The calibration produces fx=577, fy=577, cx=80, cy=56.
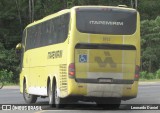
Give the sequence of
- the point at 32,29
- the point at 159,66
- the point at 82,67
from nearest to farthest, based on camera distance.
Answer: the point at 82,67
the point at 32,29
the point at 159,66

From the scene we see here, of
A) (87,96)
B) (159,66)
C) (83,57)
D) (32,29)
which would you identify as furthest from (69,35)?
(159,66)

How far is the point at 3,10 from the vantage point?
234 ft

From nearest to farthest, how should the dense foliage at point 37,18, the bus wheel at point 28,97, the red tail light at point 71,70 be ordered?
the red tail light at point 71,70 → the bus wheel at point 28,97 → the dense foliage at point 37,18

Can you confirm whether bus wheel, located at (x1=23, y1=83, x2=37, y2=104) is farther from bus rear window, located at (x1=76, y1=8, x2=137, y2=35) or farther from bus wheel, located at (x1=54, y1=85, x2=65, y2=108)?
bus rear window, located at (x1=76, y1=8, x2=137, y2=35)

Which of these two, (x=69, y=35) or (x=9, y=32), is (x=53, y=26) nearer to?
(x=69, y=35)

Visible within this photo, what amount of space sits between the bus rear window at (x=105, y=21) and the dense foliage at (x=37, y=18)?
37.3 metres

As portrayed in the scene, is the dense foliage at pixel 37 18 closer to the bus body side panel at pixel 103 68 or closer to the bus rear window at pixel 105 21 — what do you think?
the bus rear window at pixel 105 21

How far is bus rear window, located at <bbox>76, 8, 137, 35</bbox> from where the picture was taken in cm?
1897

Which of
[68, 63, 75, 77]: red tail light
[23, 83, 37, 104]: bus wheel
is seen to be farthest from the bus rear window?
[23, 83, 37, 104]: bus wheel

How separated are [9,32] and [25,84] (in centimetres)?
4534

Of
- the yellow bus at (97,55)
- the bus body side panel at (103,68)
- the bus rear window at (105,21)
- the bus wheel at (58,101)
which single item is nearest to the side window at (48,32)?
the yellow bus at (97,55)

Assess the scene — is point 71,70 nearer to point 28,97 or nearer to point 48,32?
point 48,32

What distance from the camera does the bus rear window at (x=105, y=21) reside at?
19.0m

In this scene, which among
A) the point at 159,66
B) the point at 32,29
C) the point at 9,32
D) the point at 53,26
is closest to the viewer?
the point at 53,26
